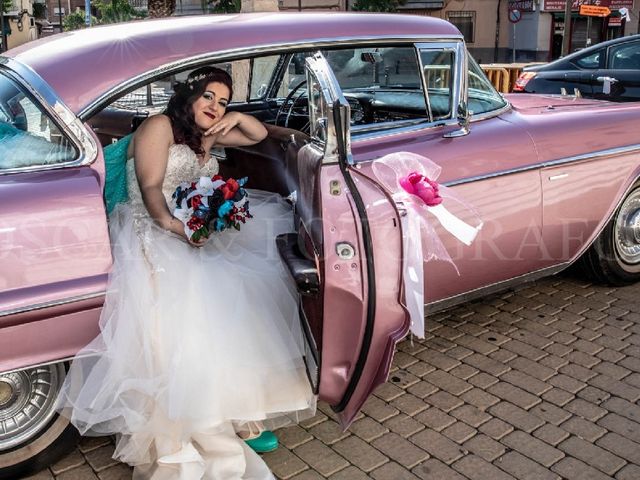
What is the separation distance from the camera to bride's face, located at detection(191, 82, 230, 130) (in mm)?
3150

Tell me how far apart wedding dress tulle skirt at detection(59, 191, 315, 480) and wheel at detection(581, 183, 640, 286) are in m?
2.39

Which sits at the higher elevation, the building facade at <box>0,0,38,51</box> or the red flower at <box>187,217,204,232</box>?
the building facade at <box>0,0,38,51</box>

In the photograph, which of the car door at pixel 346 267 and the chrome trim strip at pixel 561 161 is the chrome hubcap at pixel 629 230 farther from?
the car door at pixel 346 267

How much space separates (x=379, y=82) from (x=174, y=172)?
4.73ft

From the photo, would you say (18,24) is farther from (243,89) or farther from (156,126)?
(156,126)

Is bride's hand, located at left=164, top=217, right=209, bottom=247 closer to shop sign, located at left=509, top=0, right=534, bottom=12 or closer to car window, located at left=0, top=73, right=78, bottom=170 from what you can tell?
car window, located at left=0, top=73, right=78, bottom=170

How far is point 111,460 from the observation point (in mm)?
2834

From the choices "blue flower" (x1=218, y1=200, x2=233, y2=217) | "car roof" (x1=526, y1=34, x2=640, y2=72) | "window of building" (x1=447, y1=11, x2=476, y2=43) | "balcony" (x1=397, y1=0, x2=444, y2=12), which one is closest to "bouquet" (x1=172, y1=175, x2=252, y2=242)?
"blue flower" (x1=218, y1=200, x2=233, y2=217)

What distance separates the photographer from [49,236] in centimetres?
237

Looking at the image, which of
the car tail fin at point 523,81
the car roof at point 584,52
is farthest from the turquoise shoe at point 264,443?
the car roof at point 584,52

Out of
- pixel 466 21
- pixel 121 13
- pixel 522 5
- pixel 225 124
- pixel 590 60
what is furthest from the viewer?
pixel 121 13

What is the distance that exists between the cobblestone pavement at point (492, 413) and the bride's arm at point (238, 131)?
1.34m

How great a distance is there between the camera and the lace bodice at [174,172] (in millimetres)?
3059

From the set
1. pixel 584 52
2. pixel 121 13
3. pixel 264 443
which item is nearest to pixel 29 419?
pixel 264 443
